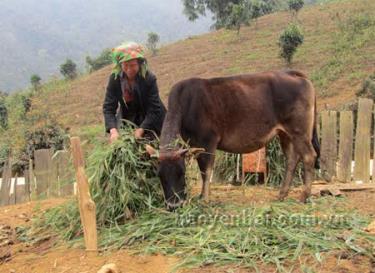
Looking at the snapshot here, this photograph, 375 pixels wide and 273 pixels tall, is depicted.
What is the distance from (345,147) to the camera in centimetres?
792

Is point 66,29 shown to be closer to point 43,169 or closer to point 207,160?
point 43,169

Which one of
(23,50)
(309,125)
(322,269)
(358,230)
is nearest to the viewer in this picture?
(322,269)

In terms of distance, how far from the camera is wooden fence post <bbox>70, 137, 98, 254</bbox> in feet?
14.2

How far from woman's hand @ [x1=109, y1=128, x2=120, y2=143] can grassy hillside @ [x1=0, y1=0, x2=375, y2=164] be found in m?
13.6

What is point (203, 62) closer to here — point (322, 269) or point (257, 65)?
point (257, 65)

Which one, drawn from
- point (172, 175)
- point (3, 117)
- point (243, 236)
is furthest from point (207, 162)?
point (3, 117)

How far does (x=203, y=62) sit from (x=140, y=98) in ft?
75.6

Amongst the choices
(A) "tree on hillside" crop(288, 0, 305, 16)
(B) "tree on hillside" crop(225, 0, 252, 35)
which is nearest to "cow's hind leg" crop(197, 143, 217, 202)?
(B) "tree on hillside" crop(225, 0, 252, 35)

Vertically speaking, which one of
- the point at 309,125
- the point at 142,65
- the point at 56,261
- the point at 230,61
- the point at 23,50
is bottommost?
the point at 56,261

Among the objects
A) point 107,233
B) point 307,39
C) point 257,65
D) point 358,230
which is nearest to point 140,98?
point 107,233

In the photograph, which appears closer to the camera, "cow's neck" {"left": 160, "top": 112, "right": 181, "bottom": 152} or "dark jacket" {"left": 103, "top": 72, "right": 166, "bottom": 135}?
"cow's neck" {"left": 160, "top": 112, "right": 181, "bottom": 152}

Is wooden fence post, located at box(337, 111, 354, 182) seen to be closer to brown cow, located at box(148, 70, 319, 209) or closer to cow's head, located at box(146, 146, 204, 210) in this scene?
brown cow, located at box(148, 70, 319, 209)

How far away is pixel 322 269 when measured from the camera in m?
3.88

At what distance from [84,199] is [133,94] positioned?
1.74 m
